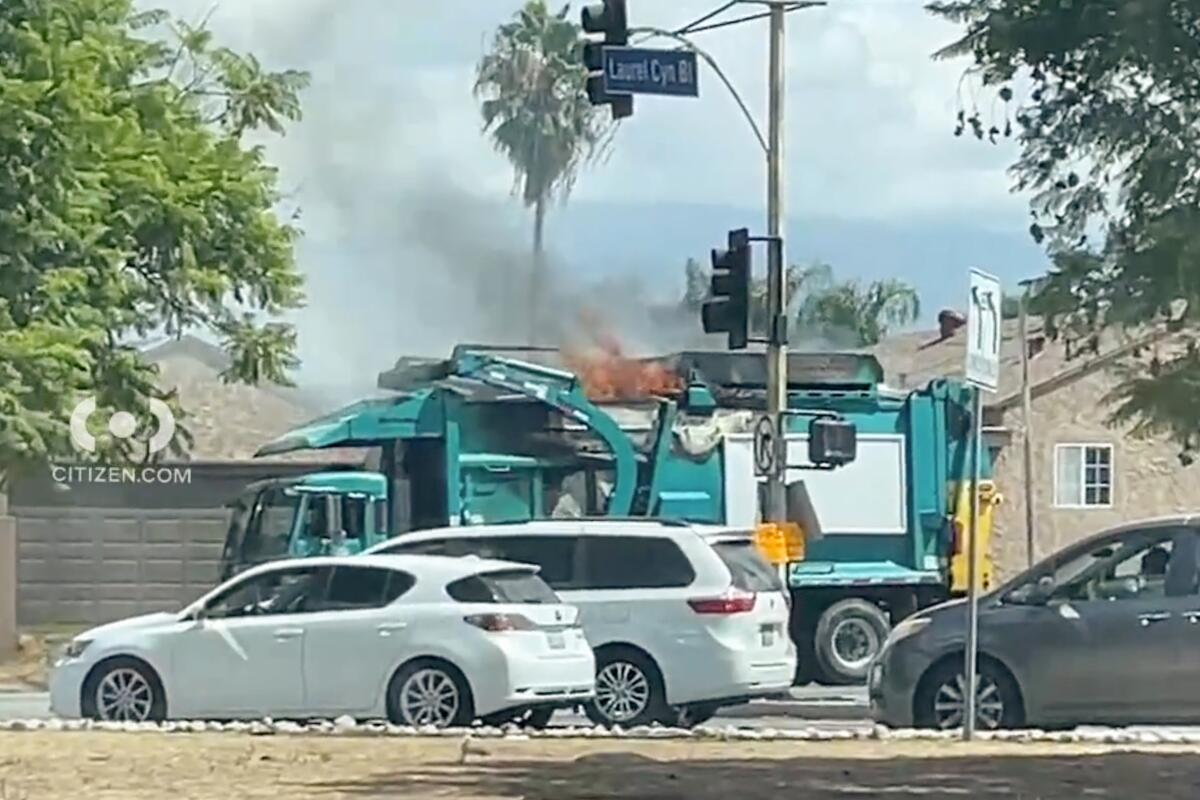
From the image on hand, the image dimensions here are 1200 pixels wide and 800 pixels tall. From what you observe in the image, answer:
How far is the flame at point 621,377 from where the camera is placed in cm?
2994

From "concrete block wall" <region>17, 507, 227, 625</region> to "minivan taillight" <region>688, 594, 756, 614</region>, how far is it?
17.7m

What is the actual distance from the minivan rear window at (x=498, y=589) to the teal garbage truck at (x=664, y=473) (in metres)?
7.73

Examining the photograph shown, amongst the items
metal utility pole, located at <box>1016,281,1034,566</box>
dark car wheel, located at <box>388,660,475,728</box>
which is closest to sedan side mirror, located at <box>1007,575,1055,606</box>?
dark car wheel, located at <box>388,660,475,728</box>

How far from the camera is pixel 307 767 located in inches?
616

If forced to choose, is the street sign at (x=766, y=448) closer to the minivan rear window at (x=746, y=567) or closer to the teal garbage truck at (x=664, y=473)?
the teal garbage truck at (x=664, y=473)

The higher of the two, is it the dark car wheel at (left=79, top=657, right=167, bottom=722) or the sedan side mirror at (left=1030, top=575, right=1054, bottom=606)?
the sedan side mirror at (left=1030, top=575, right=1054, bottom=606)

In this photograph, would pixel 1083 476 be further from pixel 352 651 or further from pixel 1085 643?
pixel 352 651

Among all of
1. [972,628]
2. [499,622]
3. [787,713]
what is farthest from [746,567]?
[972,628]

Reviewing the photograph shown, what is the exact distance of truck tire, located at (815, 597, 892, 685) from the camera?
28.8m

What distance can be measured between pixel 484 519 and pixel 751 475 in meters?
3.04

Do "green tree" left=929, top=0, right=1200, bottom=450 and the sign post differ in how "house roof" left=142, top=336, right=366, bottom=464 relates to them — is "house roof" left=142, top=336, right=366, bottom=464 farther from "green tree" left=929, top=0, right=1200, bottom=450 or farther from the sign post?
"green tree" left=929, top=0, right=1200, bottom=450

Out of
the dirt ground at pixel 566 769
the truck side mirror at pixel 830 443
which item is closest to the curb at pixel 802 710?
the truck side mirror at pixel 830 443

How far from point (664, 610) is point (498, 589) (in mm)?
1825

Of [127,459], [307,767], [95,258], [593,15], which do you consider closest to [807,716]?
[593,15]
